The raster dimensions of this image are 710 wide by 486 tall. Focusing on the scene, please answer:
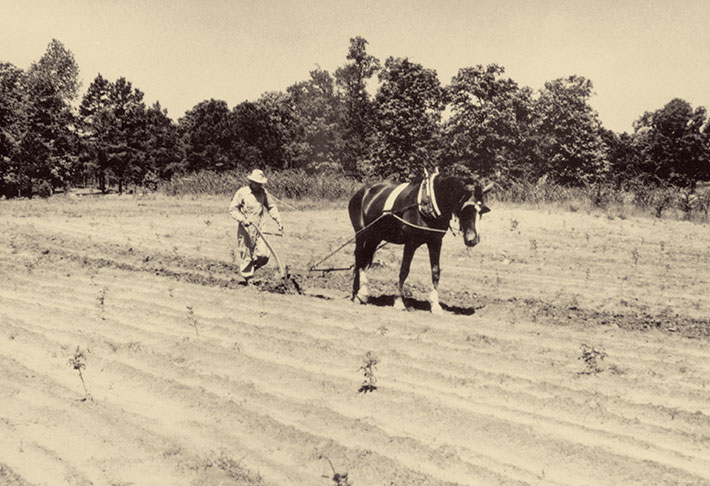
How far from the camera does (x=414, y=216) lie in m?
8.13

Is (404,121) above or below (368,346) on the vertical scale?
above

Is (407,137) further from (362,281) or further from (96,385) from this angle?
(96,385)

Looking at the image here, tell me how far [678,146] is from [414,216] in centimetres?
4603

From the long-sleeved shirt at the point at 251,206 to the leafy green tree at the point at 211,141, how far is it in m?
49.6

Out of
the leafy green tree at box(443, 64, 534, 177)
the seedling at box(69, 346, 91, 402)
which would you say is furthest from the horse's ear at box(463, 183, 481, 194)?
the leafy green tree at box(443, 64, 534, 177)

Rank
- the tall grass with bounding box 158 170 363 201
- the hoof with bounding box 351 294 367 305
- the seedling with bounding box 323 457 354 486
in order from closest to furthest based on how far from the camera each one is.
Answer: the seedling with bounding box 323 457 354 486
the hoof with bounding box 351 294 367 305
the tall grass with bounding box 158 170 363 201

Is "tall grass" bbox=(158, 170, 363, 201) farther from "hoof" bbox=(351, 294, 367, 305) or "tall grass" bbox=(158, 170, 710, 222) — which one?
"hoof" bbox=(351, 294, 367, 305)

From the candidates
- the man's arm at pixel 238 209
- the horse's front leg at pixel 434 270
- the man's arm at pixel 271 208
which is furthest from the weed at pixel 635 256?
the man's arm at pixel 238 209

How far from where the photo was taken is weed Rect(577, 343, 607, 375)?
204 inches

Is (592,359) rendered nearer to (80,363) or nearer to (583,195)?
(80,363)

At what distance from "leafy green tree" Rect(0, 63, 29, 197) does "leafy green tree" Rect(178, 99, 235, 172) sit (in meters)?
17.6

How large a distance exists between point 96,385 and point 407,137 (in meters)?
42.1

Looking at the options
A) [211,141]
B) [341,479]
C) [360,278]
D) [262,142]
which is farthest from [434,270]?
[211,141]

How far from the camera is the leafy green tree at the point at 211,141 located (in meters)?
58.6
